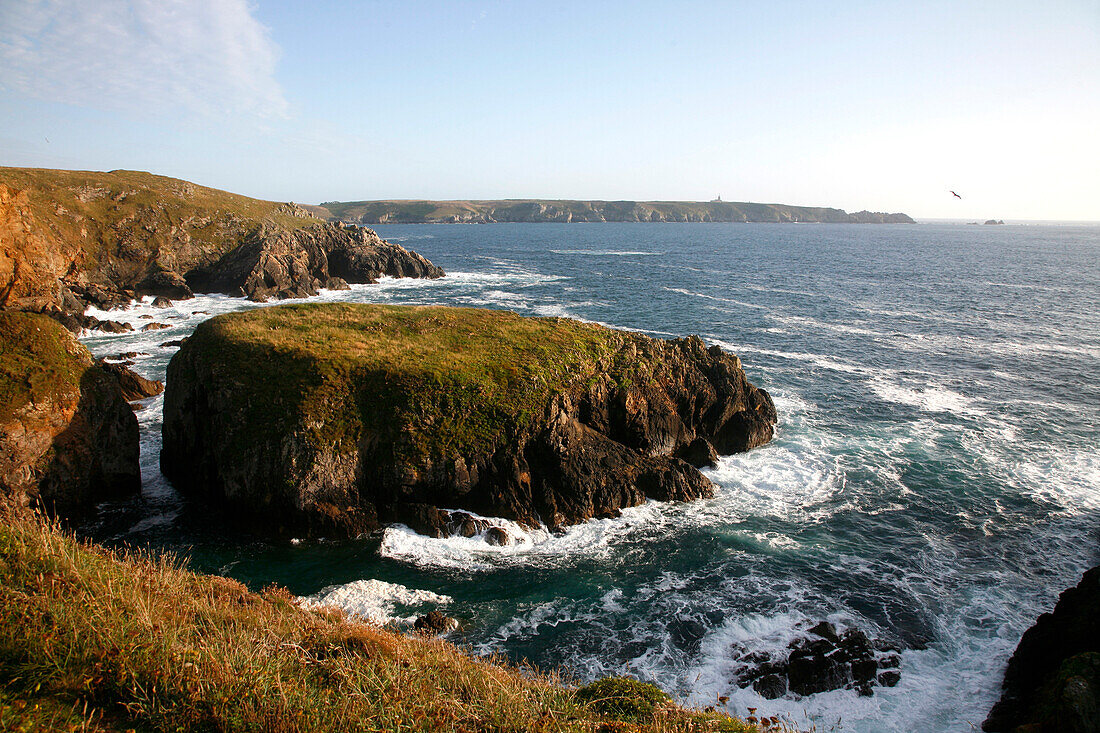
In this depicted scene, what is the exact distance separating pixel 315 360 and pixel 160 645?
68.5ft

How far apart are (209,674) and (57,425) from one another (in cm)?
2381

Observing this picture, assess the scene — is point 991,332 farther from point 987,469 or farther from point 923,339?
point 987,469

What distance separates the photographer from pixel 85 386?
27.1 meters

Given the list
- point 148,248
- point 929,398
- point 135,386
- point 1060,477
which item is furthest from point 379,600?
point 148,248

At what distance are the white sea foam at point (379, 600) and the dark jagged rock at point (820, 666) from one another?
443 inches

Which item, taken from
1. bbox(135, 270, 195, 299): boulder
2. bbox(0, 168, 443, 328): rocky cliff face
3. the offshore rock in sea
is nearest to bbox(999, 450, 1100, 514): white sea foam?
the offshore rock in sea

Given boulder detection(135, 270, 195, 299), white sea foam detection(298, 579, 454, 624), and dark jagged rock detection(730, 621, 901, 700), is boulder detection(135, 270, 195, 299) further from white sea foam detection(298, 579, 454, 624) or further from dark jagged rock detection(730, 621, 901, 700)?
dark jagged rock detection(730, 621, 901, 700)

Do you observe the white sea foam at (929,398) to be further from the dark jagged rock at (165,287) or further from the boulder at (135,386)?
the dark jagged rock at (165,287)

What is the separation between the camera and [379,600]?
21344 mm

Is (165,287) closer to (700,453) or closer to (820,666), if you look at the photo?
(700,453)

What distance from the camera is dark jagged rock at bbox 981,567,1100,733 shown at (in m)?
13.1

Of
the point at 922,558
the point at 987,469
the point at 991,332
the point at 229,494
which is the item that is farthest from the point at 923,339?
the point at 229,494

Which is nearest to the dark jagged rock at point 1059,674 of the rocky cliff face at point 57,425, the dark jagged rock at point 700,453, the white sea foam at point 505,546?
the white sea foam at point 505,546

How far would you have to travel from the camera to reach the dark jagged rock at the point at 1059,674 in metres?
13.1
